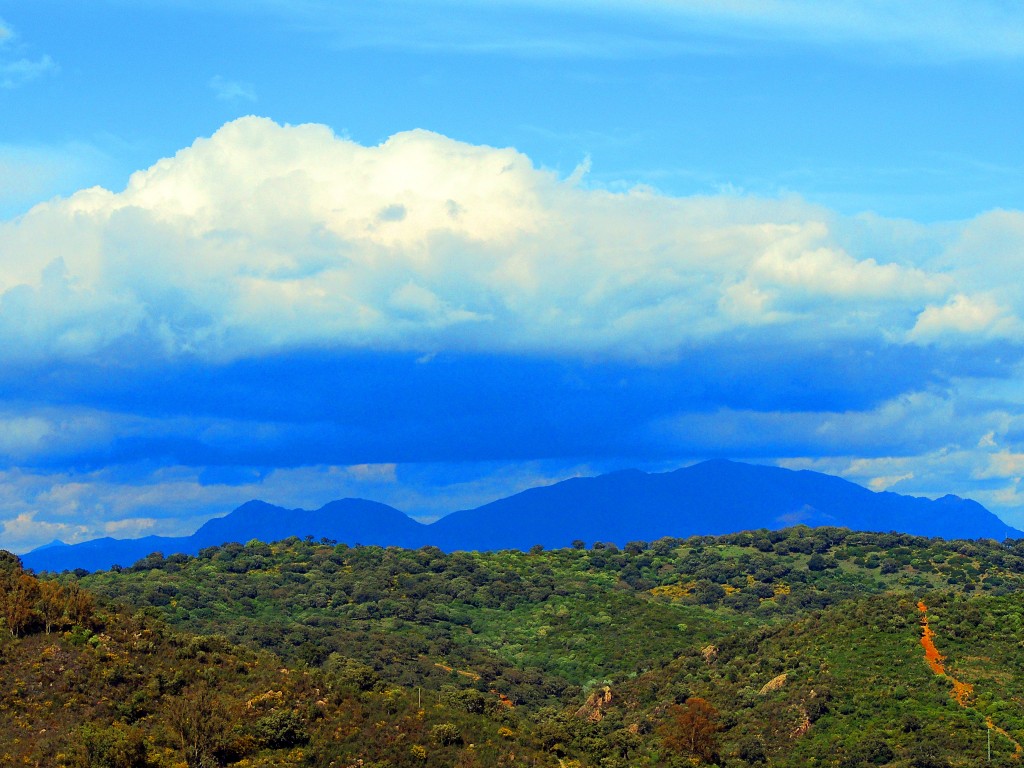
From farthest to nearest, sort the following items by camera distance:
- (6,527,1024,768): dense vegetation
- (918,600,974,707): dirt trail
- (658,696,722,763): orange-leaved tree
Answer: (918,600,974,707): dirt trail, (658,696,722,763): orange-leaved tree, (6,527,1024,768): dense vegetation

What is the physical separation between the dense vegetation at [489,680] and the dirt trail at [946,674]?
28 cm

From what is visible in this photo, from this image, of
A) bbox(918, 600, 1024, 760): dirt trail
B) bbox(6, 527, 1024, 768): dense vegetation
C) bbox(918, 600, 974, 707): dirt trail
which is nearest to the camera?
bbox(6, 527, 1024, 768): dense vegetation

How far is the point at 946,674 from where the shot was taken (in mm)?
102500

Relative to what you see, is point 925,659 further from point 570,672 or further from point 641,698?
point 570,672

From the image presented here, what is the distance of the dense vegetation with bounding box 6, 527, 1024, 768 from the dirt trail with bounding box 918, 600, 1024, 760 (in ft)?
0.92

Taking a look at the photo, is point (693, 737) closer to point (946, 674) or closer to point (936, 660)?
point (946, 674)

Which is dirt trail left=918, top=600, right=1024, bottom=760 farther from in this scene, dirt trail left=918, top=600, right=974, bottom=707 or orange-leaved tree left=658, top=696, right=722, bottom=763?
orange-leaved tree left=658, top=696, right=722, bottom=763

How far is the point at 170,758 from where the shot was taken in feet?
218

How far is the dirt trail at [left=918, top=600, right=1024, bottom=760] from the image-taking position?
88.9 metres

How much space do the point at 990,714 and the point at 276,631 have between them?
89258mm

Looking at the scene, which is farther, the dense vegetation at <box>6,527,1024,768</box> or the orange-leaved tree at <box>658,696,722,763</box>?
the orange-leaved tree at <box>658,696,722,763</box>

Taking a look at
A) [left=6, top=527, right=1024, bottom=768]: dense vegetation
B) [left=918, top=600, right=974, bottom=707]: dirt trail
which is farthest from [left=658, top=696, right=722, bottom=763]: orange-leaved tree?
[left=918, top=600, right=974, bottom=707]: dirt trail

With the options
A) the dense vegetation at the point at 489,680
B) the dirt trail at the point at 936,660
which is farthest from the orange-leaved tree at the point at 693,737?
the dirt trail at the point at 936,660

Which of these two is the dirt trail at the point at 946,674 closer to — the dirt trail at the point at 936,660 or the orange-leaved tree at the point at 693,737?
the dirt trail at the point at 936,660
